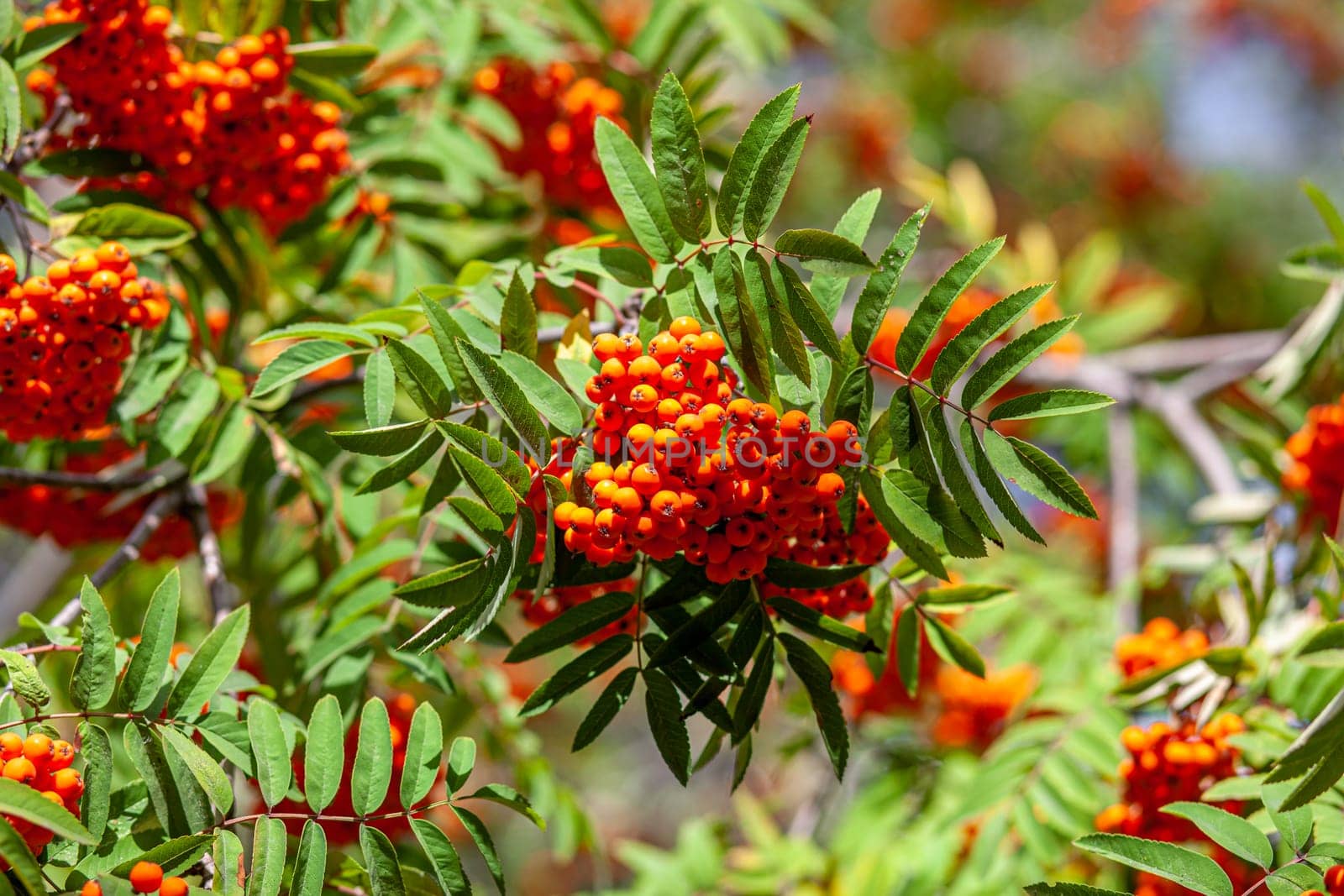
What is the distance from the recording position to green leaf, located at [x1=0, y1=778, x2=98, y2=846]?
1.27 meters

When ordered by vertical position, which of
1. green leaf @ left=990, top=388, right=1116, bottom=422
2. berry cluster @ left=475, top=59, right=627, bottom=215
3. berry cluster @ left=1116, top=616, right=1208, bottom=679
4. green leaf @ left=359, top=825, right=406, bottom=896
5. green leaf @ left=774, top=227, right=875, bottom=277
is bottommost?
berry cluster @ left=1116, top=616, right=1208, bottom=679

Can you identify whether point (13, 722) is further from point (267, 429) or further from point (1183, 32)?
point (1183, 32)

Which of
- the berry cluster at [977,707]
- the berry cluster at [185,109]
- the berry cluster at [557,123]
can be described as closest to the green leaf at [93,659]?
the berry cluster at [185,109]

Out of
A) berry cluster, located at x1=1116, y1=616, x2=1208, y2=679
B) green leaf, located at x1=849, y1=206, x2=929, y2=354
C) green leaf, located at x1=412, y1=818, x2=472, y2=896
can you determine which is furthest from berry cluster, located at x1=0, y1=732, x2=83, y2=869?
berry cluster, located at x1=1116, y1=616, x2=1208, y2=679

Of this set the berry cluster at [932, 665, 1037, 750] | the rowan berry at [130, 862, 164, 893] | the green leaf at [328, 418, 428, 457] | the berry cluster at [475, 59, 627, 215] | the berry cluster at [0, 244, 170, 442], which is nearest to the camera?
the rowan berry at [130, 862, 164, 893]

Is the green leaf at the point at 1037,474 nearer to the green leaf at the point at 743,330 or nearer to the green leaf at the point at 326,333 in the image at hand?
the green leaf at the point at 743,330

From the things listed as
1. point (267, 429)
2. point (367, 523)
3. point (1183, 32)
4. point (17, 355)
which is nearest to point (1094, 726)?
point (367, 523)

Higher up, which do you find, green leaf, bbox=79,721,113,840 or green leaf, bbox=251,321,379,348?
A: green leaf, bbox=251,321,379,348

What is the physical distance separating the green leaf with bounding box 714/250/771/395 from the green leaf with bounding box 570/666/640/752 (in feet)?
1.75

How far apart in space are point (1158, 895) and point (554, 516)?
1439 mm

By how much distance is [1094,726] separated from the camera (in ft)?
8.04

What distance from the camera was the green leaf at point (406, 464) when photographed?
1.58 m

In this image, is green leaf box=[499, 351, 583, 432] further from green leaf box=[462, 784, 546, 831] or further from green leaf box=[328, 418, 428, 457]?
green leaf box=[462, 784, 546, 831]

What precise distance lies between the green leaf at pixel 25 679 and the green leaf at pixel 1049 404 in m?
1.51
